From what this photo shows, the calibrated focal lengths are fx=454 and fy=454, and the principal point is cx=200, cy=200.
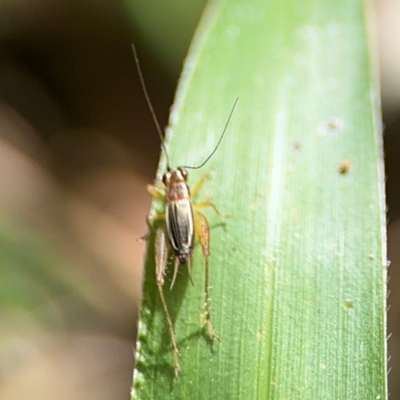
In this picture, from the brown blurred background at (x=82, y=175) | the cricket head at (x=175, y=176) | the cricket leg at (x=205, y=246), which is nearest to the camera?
the cricket leg at (x=205, y=246)

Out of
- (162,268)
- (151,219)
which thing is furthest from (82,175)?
(162,268)

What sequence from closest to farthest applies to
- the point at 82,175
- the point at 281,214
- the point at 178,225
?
the point at 281,214
the point at 178,225
the point at 82,175

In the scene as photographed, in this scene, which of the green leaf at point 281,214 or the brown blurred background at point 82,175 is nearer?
the green leaf at point 281,214

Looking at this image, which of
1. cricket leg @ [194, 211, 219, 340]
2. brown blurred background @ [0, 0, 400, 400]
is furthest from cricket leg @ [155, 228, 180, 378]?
brown blurred background @ [0, 0, 400, 400]

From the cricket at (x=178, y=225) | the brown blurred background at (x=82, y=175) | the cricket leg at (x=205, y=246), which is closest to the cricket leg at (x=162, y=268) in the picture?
the cricket at (x=178, y=225)

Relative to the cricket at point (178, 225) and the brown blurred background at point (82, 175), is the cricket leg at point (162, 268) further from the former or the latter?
the brown blurred background at point (82, 175)

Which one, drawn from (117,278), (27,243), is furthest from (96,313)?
(27,243)

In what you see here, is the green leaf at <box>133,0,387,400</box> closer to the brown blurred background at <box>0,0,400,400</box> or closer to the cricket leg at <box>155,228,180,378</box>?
the cricket leg at <box>155,228,180,378</box>

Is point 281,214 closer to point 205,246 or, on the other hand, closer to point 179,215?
point 205,246
